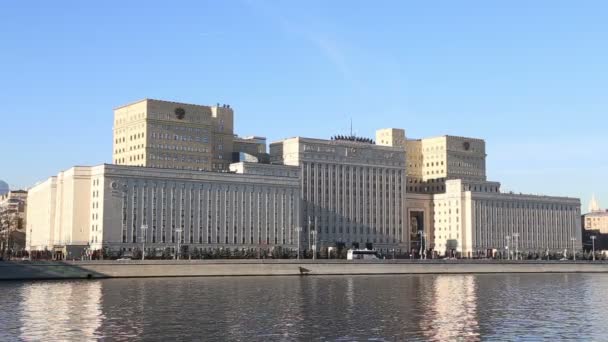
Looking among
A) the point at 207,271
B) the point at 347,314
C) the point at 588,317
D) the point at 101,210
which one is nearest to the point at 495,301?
the point at 588,317

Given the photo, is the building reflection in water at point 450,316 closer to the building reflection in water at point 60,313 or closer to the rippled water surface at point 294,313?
the rippled water surface at point 294,313

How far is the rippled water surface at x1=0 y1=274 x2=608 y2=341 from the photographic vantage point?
6575cm

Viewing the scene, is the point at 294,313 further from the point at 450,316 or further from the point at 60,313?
the point at 60,313

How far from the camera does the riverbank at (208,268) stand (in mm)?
146250

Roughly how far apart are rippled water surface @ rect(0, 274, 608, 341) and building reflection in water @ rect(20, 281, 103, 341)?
9cm

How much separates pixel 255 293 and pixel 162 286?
20.5 meters

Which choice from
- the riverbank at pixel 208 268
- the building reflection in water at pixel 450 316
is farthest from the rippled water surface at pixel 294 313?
the riverbank at pixel 208 268

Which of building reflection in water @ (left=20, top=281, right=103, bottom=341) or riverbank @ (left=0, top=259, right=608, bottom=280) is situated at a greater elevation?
riverbank @ (left=0, top=259, right=608, bottom=280)

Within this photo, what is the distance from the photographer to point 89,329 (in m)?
67.8

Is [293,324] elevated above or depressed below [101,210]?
below

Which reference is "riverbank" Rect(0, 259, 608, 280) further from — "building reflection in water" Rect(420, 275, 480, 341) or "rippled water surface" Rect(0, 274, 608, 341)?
"building reflection in water" Rect(420, 275, 480, 341)

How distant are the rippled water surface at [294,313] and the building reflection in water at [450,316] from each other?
3.4 inches

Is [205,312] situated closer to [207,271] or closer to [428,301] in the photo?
[428,301]

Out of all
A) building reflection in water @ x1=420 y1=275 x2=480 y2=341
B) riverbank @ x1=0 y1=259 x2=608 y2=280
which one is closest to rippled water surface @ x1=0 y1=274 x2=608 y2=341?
building reflection in water @ x1=420 y1=275 x2=480 y2=341
